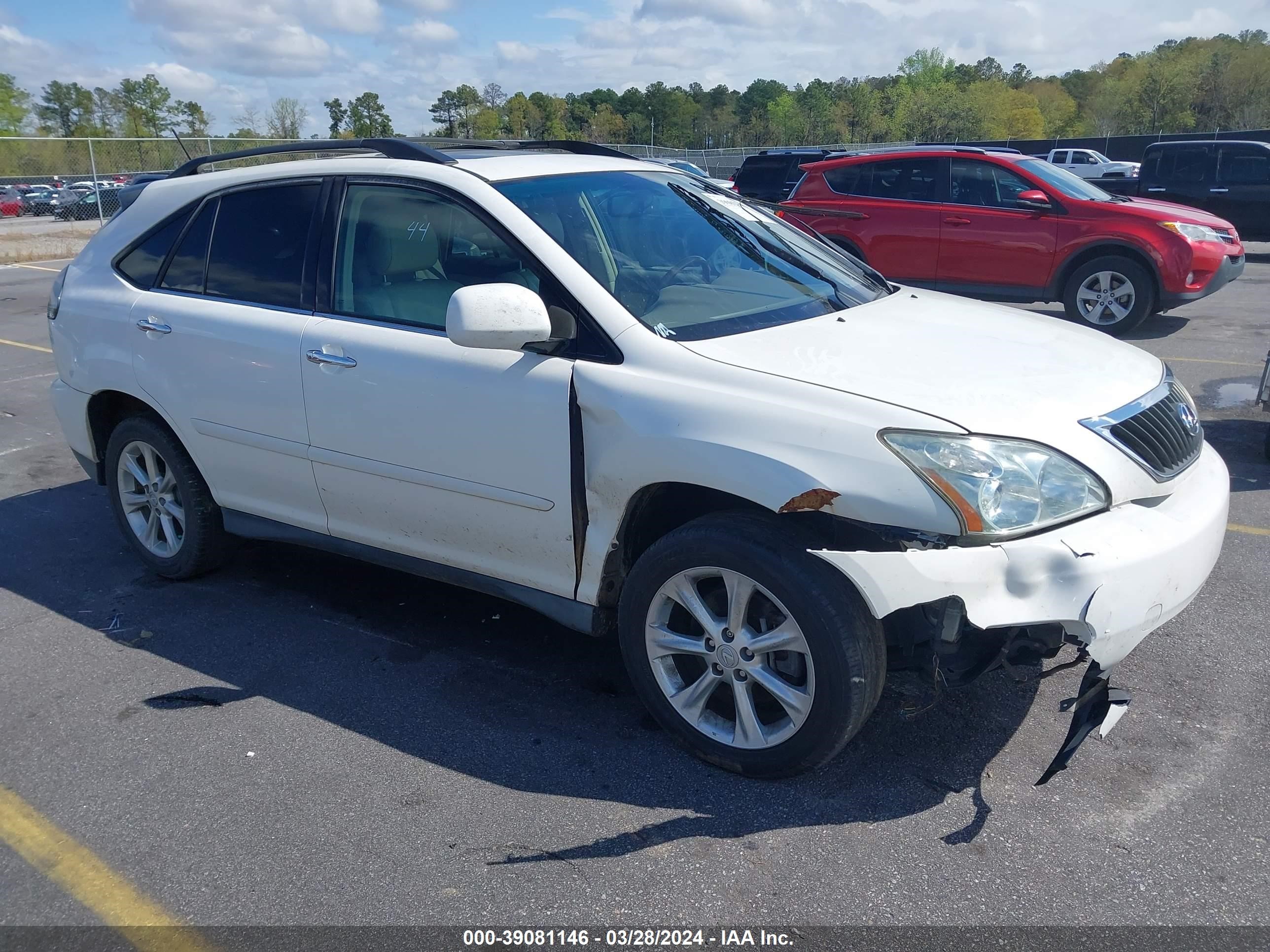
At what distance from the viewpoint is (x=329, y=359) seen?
374cm

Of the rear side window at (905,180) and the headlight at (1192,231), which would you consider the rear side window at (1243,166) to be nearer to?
the headlight at (1192,231)

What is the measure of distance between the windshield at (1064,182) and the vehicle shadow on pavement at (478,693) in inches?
318

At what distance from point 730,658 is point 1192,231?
8.94 meters

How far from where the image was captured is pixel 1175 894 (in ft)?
8.37

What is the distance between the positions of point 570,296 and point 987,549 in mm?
1517

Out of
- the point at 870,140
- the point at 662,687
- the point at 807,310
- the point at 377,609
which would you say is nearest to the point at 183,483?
the point at 377,609

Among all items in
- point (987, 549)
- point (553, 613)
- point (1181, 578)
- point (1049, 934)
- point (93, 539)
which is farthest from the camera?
point (93, 539)

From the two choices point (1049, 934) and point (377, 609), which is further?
point (377, 609)

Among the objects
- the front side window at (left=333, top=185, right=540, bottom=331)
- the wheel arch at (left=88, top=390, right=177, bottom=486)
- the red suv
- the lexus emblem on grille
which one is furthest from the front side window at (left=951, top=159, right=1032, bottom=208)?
the wheel arch at (left=88, top=390, right=177, bottom=486)

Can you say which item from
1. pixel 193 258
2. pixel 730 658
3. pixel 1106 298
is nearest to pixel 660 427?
pixel 730 658

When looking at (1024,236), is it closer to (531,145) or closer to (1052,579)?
(531,145)

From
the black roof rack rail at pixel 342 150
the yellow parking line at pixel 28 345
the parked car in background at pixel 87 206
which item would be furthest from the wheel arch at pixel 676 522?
the parked car in background at pixel 87 206

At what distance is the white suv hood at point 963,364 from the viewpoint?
2.84m

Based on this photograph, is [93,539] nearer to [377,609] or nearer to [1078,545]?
[377,609]
